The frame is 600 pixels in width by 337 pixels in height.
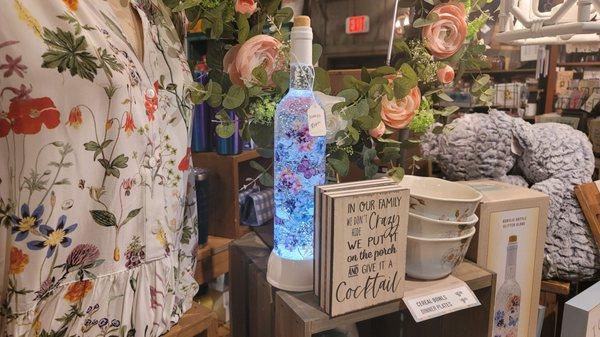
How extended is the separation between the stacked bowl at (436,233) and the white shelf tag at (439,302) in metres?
0.05

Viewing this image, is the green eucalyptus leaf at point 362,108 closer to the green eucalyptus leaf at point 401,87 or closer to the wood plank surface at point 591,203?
the green eucalyptus leaf at point 401,87

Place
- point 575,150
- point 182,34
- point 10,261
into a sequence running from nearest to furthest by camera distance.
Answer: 1. point 10,261
2. point 182,34
3. point 575,150

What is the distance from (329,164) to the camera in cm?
97

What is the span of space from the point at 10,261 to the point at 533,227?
1.10m

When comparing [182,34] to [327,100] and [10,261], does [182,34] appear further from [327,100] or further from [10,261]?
[10,261]

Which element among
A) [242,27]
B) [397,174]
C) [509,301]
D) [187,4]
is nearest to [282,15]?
[242,27]

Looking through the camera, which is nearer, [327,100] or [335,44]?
[327,100]

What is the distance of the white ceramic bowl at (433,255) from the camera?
0.88 meters

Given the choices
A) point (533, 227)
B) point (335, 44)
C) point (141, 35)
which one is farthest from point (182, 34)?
point (335, 44)

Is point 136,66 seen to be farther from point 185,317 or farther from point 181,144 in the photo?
point 185,317

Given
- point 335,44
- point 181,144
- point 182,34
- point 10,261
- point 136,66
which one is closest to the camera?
point 10,261

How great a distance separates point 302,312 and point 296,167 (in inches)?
10.2

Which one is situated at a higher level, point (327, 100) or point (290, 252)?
point (327, 100)

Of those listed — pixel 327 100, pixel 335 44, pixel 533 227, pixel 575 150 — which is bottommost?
pixel 533 227
